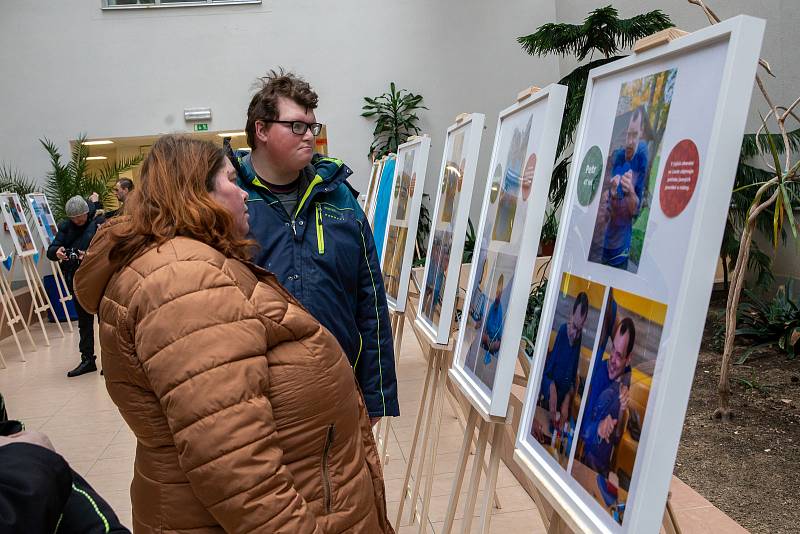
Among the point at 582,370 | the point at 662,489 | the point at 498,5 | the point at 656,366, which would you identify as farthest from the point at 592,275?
the point at 498,5

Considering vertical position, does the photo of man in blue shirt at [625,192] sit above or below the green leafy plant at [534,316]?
above

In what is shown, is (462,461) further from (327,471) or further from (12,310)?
(12,310)

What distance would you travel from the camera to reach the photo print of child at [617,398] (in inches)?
48.2

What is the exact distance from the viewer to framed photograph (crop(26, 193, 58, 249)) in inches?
376

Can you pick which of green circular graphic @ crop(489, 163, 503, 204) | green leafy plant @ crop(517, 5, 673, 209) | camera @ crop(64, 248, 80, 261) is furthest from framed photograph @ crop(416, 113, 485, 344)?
camera @ crop(64, 248, 80, 261)

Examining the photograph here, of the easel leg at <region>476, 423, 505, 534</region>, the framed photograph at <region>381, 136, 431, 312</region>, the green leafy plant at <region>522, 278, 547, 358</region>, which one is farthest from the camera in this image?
the green leafy plant at <region>522, 278, 547, 358</region>

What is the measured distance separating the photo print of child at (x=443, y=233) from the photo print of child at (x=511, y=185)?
595 mm

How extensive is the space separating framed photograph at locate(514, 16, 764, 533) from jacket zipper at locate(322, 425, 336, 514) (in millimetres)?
440

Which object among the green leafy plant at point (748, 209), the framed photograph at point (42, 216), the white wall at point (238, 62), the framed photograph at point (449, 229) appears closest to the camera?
the framed photograph at point (449, 229)

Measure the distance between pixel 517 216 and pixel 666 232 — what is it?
0.77 m

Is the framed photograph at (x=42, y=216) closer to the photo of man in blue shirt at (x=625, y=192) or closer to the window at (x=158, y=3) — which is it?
the window at (x=158, y=3)

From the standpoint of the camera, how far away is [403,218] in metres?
3.86

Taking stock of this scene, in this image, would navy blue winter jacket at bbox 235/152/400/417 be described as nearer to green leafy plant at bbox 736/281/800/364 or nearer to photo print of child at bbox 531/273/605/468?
photo print of child at bbox 531/273/605/468

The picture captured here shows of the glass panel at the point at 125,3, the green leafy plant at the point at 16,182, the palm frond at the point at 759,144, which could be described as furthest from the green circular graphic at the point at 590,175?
the glass panel at the point at 125,3
